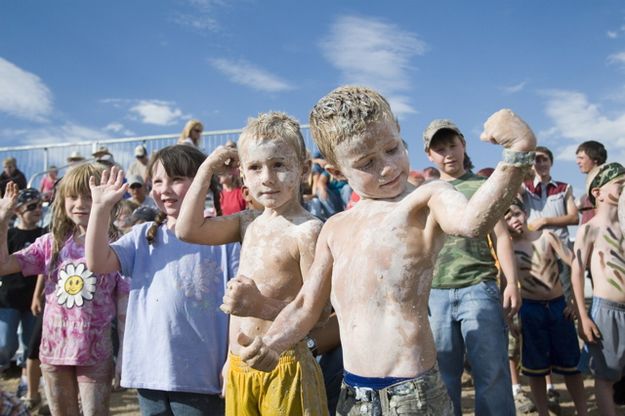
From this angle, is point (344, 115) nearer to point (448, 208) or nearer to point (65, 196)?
point (448, 208)

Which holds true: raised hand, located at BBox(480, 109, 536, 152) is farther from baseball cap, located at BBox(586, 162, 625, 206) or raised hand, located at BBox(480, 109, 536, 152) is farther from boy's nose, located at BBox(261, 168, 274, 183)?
baseball cap, located at BBox(586, 162, 625, 206)

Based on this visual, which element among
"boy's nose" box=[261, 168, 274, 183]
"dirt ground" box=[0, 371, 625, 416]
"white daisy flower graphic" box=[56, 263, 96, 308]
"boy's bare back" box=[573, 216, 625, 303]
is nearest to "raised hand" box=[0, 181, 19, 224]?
"white daisy flower graphic" box=[56, 263, 96, 308]

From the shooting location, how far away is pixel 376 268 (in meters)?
1.76

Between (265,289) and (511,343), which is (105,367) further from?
(511,343)

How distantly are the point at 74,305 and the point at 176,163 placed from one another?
110cm

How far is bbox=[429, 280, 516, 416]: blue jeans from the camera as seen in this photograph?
10.4ft

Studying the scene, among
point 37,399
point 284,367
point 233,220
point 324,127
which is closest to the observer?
point 324,127

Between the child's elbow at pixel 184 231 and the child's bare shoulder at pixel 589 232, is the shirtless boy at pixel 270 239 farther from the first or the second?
the child's bare shoulder at pixel 589 232

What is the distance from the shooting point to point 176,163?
3029 millimetres

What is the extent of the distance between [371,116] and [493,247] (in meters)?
2.26

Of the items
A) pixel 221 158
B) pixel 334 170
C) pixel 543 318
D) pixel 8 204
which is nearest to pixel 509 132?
pixel 334 170

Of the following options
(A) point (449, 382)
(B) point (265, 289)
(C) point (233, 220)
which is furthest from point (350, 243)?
(A) point (449, 382)

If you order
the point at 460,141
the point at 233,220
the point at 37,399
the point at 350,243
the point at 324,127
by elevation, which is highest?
the point at 460,141

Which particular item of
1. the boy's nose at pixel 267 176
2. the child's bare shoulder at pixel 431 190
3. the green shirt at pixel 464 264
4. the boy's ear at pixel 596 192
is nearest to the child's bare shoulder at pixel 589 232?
the boy's ear at pixel 596 192
